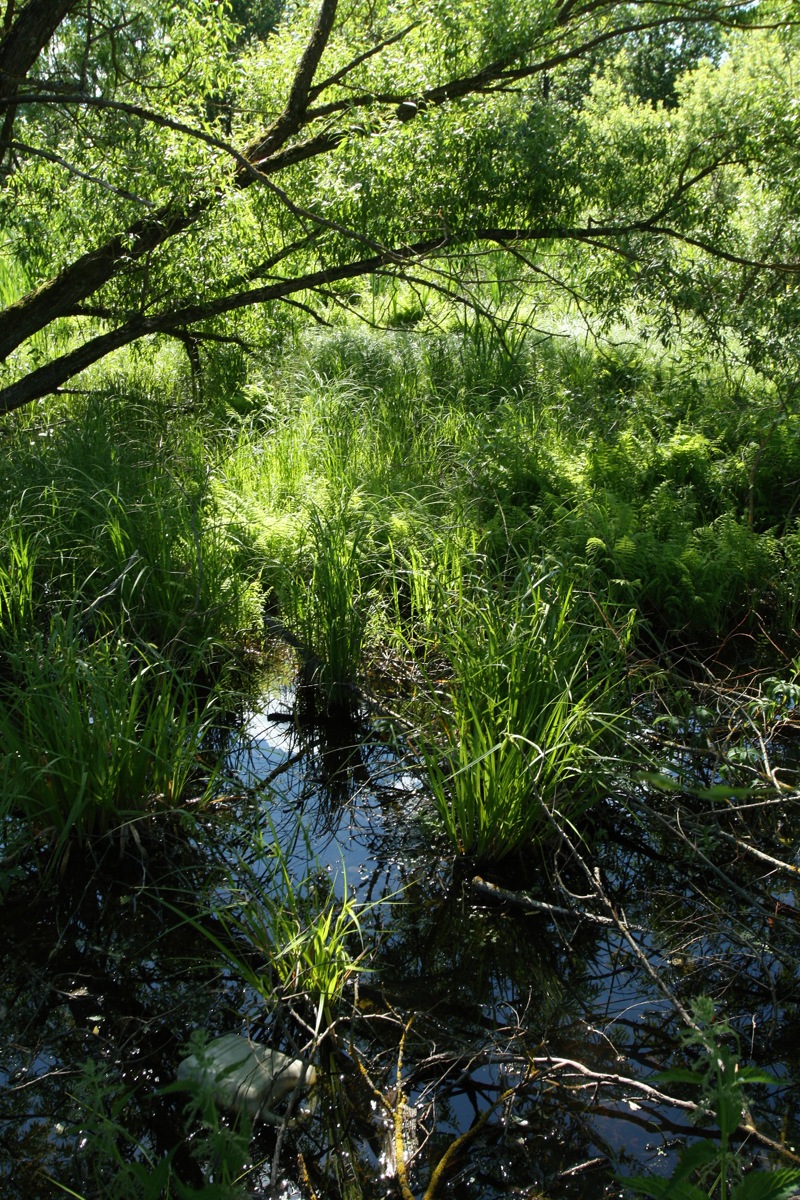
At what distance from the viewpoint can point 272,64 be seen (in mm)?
5938

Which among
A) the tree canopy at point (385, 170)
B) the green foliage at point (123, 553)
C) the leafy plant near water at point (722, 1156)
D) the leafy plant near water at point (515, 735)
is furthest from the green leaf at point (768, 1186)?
the tree canopy at point (385, 170)

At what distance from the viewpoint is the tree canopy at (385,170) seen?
16.7ft

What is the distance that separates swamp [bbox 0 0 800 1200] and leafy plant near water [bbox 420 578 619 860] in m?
0.02

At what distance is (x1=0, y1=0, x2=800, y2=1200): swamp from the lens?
6.97ft

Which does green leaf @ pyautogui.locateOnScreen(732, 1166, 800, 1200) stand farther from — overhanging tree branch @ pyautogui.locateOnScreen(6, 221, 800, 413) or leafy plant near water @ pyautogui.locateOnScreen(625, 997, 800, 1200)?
overhanging tree branch @ pyautogui.locateOnScreen(6, 221, 800, 413)

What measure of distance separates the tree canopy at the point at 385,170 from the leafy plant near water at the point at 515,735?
2.54 metres

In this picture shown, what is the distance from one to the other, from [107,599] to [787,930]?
2725mm

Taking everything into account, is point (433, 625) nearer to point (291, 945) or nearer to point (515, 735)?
point (515, 735)

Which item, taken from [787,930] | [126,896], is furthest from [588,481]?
[126,896]

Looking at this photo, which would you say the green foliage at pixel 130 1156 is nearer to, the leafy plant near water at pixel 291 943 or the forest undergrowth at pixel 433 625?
the forest undergrowth at pixel 433 625

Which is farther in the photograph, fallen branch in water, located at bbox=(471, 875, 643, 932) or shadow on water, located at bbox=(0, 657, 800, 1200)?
fallen branch in water, located at bbox=(471, 875, 643, 932)

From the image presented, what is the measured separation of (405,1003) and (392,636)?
1.80m

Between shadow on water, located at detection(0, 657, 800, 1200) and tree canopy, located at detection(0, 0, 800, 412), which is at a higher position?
tree canopy, located at detection(0, 0, 800, 412)

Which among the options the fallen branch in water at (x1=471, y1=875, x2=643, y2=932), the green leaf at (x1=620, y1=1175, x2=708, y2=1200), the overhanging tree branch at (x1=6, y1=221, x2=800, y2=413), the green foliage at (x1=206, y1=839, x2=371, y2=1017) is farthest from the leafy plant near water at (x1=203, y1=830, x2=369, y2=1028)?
the overhanging tree branch at (x1=6, y1=221, x2=800, y2=413)
